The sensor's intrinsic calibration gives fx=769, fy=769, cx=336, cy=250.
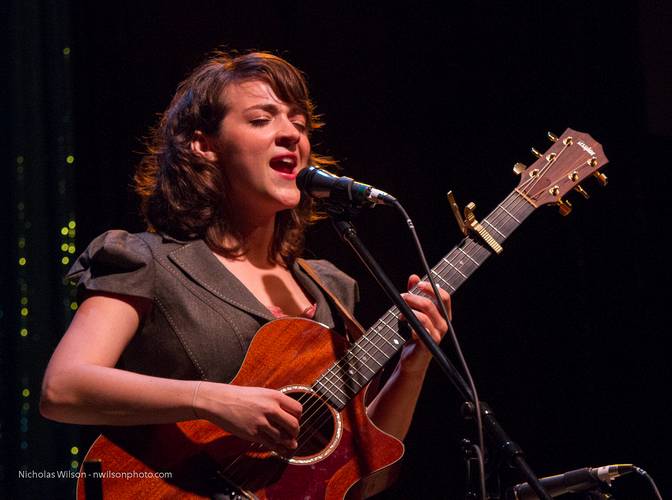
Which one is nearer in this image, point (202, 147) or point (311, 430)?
point (311, 430)

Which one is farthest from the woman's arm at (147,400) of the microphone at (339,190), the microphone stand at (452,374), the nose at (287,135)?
the nose at (287,135)

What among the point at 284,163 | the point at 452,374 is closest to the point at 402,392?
the point at 452,374

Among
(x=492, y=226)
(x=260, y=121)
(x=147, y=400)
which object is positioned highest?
(x=492, y=226)

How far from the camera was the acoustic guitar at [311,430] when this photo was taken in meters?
1.90

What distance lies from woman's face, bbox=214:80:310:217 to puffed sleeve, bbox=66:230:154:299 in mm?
416

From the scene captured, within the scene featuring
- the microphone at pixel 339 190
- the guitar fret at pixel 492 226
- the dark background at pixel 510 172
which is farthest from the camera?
the dark background at pixel 510 172

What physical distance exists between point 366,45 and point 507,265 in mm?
1227

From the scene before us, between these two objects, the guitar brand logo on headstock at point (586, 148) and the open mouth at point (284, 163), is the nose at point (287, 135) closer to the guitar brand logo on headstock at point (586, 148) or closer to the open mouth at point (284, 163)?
the open mouth at point (284, 163)

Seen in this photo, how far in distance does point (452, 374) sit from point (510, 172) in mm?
2044

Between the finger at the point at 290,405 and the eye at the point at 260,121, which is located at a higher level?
the eye at the point at 260,121

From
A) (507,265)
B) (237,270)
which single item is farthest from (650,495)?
(237,270)

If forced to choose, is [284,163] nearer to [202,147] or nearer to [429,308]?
[202,147]

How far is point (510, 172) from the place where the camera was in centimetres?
355

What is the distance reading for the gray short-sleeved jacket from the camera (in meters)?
2.05
